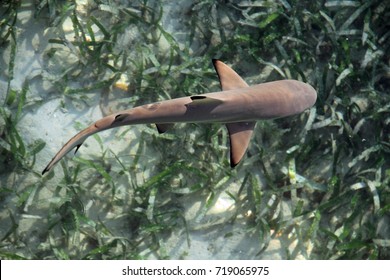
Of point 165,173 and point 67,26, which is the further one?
point 67,26

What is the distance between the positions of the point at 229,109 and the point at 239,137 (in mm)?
451

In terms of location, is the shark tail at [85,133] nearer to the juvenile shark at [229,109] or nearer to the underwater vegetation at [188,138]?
the juvenile shark at [229,109]

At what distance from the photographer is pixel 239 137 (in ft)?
15.4

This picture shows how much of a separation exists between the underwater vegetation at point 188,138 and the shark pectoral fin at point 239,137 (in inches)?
36.5

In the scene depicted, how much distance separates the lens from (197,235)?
557 centimetres

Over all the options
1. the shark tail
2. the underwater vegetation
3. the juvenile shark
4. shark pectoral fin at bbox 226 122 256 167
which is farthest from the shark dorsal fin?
the shark tail

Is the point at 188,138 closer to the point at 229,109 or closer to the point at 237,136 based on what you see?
the point at 237,136

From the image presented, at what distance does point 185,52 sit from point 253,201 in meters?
2.07

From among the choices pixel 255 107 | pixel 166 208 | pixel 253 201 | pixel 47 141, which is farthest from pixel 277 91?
pixel 47 141

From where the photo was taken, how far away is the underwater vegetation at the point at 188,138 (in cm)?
540

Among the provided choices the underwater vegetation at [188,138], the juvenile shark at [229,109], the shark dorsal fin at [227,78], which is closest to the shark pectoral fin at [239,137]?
the juvenile shark at [229,109]

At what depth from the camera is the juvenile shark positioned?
398 cm

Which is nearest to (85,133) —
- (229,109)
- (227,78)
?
(229,109)

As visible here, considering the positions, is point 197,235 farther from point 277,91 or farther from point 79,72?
point 79,72
